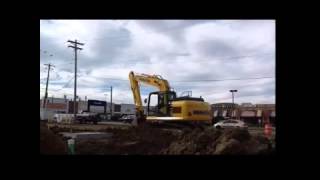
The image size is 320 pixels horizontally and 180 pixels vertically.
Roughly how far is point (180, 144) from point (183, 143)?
0.12m

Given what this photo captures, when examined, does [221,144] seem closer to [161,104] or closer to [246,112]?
[161,104]

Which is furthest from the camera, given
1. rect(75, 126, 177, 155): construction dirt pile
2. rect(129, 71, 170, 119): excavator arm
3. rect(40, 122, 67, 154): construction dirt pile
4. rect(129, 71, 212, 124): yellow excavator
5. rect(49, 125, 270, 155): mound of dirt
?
rect(129, 71, 170, 119): excavator arm

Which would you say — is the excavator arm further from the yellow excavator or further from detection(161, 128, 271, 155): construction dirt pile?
detection(161, 128, 271, 155): construction dirt pile

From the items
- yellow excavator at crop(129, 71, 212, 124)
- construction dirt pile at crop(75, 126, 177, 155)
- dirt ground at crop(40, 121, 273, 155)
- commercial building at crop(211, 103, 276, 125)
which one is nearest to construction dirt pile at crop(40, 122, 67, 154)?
dirt ground at crop(40, 121, 273, 155)

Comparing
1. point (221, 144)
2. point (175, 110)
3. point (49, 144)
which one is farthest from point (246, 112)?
point (49, 144)

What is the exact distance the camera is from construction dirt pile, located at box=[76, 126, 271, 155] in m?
11.2

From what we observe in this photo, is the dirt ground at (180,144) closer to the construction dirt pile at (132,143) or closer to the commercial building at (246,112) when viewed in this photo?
the construction dirt pile at (132,143)

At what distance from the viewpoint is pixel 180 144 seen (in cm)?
1225

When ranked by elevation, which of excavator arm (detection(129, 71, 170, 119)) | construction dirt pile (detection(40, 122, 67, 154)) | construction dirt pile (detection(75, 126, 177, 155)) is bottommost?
construction dirt pile (detection(75, 126, 177, 155))

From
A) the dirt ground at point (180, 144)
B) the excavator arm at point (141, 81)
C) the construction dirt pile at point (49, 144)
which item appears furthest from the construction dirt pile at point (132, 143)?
the excavator arm at point (141, 81)

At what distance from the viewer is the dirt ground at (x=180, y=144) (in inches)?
440

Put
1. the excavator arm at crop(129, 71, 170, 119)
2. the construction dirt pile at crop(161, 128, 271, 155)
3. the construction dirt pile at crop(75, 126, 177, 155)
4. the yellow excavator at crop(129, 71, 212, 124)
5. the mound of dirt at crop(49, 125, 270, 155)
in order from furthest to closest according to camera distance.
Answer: the excavator arm at crop(129, 71, 170, 119), the yellow excavator at crop(129, 71, 212, 124), the construction dirt pile at crop(75, 126, 177, 155), the mound of dirt at crop(49, 125, 270, 155), the construction dirt pile at crop(161, 128, 271, 155)
